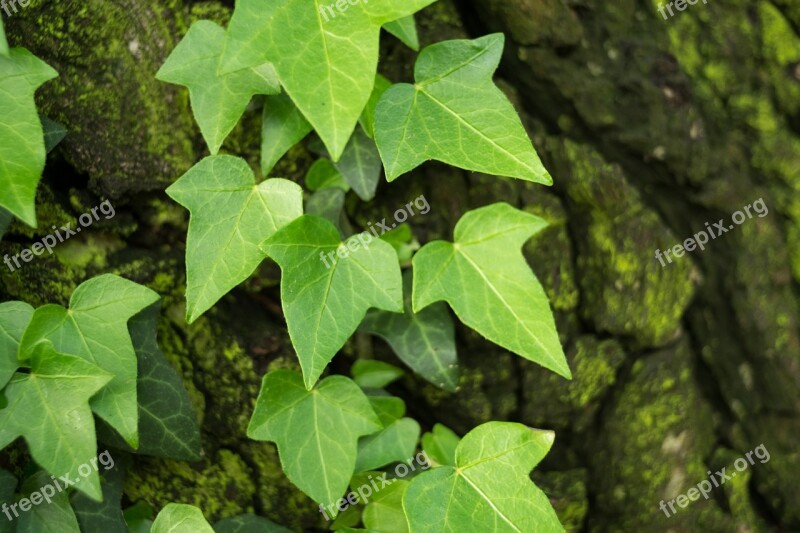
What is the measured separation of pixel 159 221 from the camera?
112cm

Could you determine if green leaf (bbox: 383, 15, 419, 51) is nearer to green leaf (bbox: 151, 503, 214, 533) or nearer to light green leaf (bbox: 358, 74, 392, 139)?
light green leaf (bbox: 358, 74, 392, 139)

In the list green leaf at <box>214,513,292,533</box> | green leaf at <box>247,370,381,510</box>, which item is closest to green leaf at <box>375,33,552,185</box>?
green leaf at <box>247,370,381,510</box>

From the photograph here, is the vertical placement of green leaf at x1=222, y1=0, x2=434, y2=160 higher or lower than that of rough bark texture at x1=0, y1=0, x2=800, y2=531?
higher

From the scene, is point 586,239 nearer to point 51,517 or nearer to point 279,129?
point 279,129

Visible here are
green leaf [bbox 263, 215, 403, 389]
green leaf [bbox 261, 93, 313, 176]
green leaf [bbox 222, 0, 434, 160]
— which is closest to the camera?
green leaf [bbox 222, 0, 434, 160]

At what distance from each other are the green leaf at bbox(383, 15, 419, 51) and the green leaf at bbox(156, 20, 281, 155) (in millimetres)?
195

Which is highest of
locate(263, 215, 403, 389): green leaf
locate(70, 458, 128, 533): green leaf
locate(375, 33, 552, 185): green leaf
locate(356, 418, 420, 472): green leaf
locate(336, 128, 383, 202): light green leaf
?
locate(375, 33, 552, 185): green leaf

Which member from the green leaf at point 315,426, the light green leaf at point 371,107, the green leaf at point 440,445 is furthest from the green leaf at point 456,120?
the green leaf at point 440,445

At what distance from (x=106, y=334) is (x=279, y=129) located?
0.37 m

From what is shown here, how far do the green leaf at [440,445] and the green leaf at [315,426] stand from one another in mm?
134

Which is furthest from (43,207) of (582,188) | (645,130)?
(645,130)

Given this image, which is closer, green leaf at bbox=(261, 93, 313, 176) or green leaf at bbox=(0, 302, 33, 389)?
green leaf at bbox=(0, 302, 33, 389)

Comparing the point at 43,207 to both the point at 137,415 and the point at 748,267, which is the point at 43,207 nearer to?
the point at 137,415

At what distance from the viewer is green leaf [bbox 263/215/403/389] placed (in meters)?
0.96
